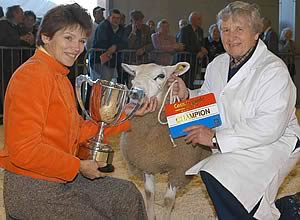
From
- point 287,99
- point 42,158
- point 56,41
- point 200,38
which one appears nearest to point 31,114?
point 42,158

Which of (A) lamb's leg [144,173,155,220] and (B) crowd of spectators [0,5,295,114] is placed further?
(B) crowd of spectators [0,5,295,114]

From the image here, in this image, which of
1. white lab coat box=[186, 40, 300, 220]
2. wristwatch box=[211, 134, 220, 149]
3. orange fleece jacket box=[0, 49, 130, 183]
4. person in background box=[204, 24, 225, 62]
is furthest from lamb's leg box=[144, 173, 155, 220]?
person in background box=[204, 24, 225, 62]

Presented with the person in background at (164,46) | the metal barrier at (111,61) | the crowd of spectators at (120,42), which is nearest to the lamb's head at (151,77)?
the crowd of spectators at (120,42)

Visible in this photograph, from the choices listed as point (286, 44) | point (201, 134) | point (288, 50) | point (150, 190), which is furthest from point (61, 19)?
point (286, 44)

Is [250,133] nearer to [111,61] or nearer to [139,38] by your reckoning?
[111,61]

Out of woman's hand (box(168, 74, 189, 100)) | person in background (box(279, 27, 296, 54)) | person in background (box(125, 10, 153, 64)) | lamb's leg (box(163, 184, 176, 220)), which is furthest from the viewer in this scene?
person in background (box(279, 27, 296, 54))

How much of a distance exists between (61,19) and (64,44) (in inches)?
3.8

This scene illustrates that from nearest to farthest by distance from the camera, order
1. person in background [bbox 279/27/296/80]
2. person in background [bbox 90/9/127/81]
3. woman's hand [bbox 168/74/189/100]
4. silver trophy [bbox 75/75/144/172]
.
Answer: silver trophy [bbox 75/75/144/172] → woman's hand [bbox 168/74/189/100] → person in background [bbox 90/9/127/81] → person in background [bbox 279/27/296/80]

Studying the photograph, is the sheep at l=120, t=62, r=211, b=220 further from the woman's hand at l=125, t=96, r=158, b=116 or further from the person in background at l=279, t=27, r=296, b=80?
the person in background at l=279, t=27, r=296, b=80

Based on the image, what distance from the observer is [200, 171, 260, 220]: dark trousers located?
107 inches

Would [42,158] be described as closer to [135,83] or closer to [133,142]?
[135,83]

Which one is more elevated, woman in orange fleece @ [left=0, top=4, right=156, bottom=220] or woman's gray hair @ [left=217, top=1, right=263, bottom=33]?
woman's gray hair @ [left=217, top=1, right=263, bottom=33]

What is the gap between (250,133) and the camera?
268 centimetres

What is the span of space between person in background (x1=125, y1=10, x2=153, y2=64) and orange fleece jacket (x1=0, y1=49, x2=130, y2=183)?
657cm
